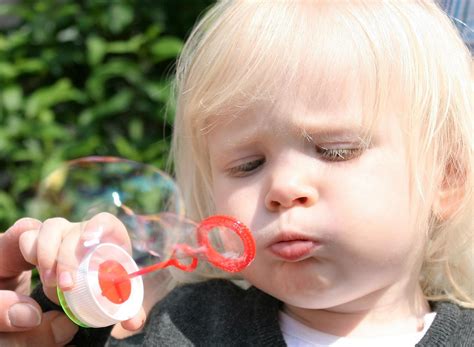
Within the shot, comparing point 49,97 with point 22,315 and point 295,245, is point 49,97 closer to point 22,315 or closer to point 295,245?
point 22,315

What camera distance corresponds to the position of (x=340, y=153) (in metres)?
1.32

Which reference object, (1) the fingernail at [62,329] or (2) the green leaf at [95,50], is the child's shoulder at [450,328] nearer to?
(1) the fingernail at [62,329]

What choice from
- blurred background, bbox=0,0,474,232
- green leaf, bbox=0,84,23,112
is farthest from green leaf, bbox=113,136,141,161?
green leaf, bbox=0,84,23,112

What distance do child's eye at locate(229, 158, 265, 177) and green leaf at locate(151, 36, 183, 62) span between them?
1700mm

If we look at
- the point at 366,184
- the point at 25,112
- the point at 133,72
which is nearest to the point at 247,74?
the point at 366,184

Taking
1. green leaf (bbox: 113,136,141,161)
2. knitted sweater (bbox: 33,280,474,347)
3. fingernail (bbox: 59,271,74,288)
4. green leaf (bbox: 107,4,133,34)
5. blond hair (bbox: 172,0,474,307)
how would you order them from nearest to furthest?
fingernail (bbox: 59,271,74,288), blond hair (bbox: 172,0,474,307), knitted sweater (bbox: 33,280,474,347), green leaf (bbox: 113,136,141,161), green leaf (bbox: 107,4,133,34)

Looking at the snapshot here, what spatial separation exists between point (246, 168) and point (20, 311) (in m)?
0.47

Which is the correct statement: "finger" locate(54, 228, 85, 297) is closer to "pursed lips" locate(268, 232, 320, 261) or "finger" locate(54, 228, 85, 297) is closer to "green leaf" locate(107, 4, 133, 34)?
"pursed lips" locate(268, 232, 320, 261)

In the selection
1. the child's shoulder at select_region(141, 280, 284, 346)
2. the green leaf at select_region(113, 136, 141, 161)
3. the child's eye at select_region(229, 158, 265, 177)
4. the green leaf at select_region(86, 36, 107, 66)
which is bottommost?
the green leaf at select_region(113, 136, 141, 161)

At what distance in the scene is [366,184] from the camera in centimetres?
131

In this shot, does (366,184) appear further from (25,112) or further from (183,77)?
(25,112)

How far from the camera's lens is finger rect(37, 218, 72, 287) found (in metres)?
1.31

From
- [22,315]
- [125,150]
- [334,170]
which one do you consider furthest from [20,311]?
[125,150]

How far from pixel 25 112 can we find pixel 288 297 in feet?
6.73
